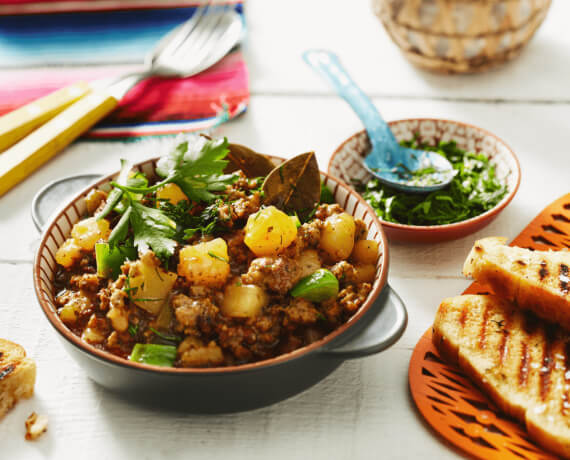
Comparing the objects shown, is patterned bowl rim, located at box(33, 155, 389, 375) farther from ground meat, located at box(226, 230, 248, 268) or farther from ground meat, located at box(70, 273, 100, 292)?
ground meat, located at box(226, 230, 248, 268)

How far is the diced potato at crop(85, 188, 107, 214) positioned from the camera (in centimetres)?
227

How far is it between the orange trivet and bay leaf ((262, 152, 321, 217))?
0.63 metres

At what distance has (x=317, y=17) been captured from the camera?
4.55 metres

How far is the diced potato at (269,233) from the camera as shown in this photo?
1951 millimetres

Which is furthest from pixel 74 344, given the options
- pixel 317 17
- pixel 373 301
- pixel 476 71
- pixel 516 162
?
pixel 317 17

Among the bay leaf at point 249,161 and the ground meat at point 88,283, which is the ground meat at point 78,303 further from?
the bay leaf at point 249,161

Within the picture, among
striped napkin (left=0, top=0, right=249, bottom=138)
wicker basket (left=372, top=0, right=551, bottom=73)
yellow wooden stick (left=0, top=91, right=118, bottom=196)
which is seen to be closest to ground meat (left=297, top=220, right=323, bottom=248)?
striped napkin (left=0, top=0, right=249, bottom=138)

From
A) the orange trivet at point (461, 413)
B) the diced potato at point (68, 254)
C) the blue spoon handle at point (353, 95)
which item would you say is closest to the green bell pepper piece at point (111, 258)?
the diced potato at point (68, 254)

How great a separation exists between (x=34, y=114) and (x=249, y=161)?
4.76 feet

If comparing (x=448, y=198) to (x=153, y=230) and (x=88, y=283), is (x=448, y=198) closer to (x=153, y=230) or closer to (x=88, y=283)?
(x=153, y=230)

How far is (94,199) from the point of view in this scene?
2268 mm

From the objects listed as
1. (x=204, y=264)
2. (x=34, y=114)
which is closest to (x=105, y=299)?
(x=204, y=264)

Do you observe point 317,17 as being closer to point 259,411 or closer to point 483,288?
point 483,288

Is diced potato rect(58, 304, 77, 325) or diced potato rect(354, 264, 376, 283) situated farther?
diced potato rect(354, 264, 376, 283)
